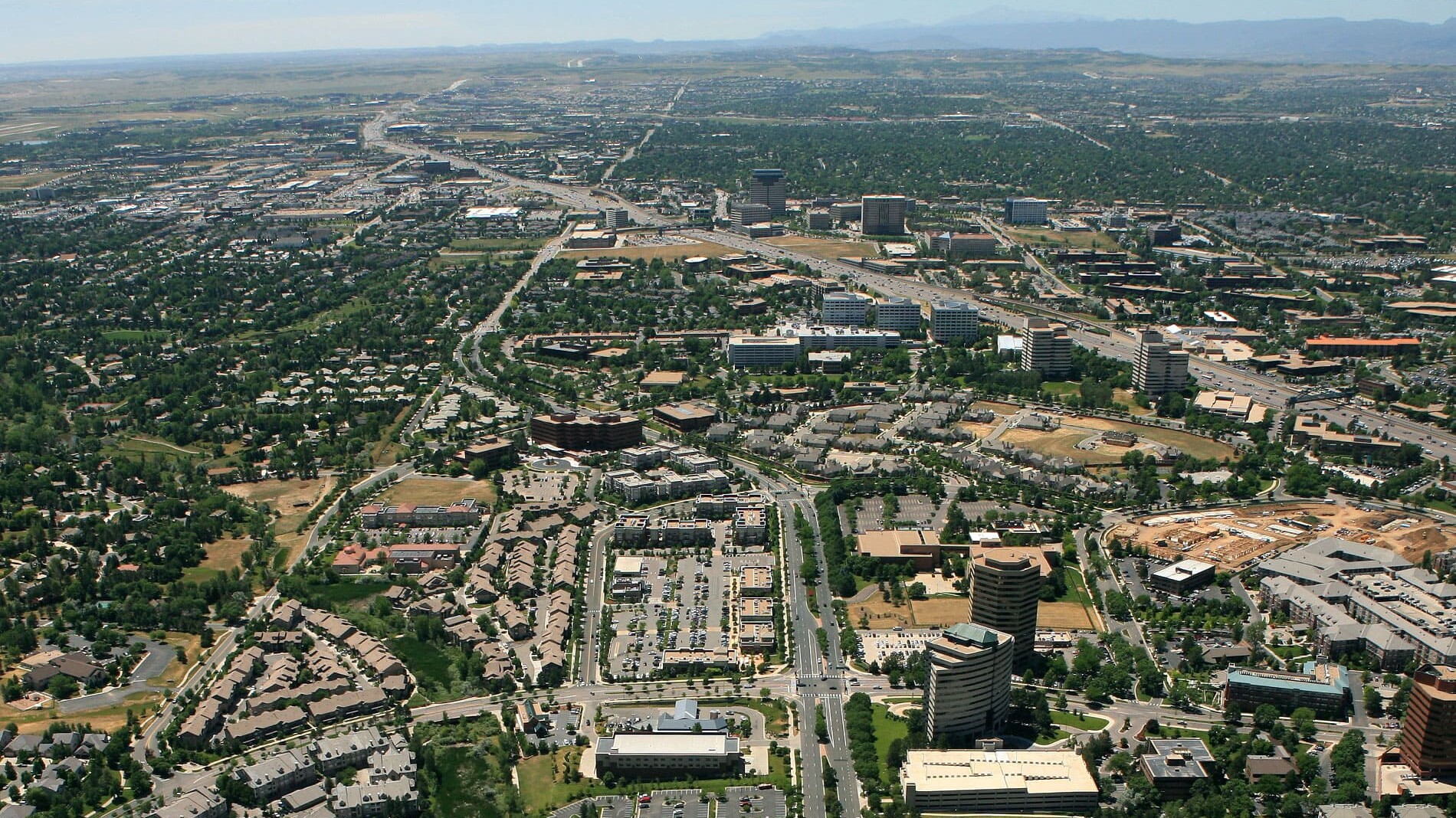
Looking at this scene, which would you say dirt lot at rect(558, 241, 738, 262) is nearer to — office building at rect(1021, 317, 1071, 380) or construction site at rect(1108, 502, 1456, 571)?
office building at rect(1021, 317, 1071, 380)

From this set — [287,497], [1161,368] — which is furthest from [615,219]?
[287,497]

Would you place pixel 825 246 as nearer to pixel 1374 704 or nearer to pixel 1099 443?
pixel 1099 443

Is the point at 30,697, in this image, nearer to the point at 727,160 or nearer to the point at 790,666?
the point at 790,666

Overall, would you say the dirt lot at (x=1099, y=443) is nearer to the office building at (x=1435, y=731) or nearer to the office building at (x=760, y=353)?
the office building at (x=760, y=353)

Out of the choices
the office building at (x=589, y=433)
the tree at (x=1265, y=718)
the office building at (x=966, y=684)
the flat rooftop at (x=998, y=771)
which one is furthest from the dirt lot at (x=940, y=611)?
the office building at (x=589, y=433)

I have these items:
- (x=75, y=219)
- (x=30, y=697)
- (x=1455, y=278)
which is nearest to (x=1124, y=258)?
(x=1455, y=278)
